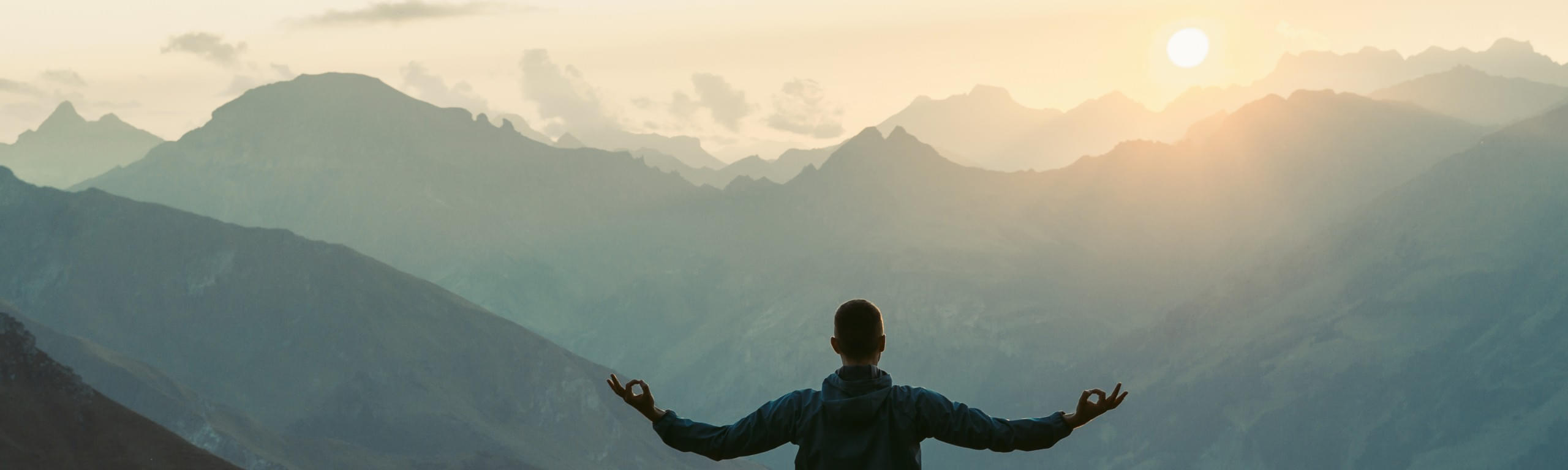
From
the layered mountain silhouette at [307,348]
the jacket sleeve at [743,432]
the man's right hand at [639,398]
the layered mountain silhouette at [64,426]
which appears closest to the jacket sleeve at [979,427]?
the jacket sleeve at [743,432]

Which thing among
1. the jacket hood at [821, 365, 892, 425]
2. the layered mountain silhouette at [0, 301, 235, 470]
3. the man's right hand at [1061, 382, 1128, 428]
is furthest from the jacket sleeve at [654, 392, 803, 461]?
the layered mountain silhouette at [0, 301, 235, 470]

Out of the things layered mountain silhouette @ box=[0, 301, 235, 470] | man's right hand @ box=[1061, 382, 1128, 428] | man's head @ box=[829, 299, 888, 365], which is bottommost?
man's right hand @ box=[1061, 382, 1128, 428]

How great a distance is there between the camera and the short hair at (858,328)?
7.38 meters

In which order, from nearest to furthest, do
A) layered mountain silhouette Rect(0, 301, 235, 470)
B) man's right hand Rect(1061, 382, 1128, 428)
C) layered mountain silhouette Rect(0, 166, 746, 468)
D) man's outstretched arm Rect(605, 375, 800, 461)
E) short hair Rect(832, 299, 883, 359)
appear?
1. man's right hand Rect(1061, 382, 1128, 428)
2. short hair Rect(832, 299, 883, 359)
3. man's outstretched arm Rect(605, 375, 800, 461)
4. layered mountain silhouette Rect(0, 301, 235, 470)
5. layered mountain silhouette Rect(0, 166, 746, 468)

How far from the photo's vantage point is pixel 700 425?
780 cm

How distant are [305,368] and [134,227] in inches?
1547

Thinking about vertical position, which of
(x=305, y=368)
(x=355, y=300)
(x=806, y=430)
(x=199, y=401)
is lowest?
(x=806, y=430)

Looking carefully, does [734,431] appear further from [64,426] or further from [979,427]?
[64,426]

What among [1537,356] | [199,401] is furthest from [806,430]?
[1537,356]

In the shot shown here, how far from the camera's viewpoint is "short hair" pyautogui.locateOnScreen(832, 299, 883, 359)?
24.2 ft

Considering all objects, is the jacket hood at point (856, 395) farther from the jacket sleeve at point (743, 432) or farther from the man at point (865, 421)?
the jacket sleeve at point (743, 432)

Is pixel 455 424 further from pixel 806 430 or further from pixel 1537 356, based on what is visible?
pixel 806 430

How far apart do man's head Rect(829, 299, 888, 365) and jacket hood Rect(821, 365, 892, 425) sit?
6 cm

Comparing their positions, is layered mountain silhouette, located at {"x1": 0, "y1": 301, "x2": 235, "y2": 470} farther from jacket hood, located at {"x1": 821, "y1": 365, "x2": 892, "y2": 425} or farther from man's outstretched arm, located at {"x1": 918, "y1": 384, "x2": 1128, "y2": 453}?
man's outstretched arm, located at {"x1": 918, "y1": 384, "x2": 1128, "y2": 453}
